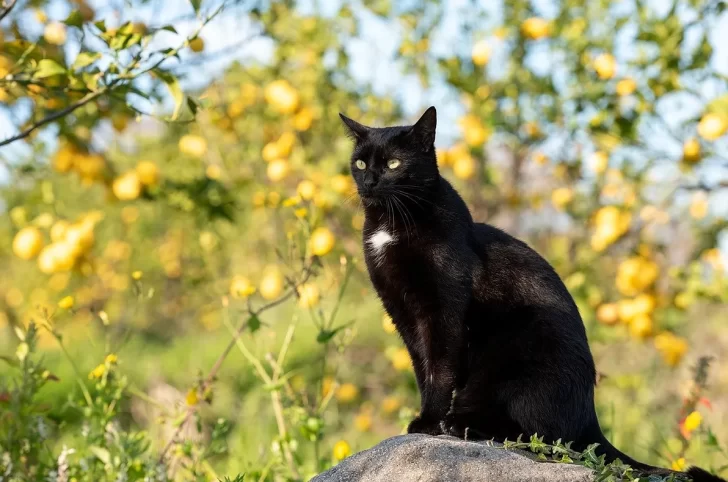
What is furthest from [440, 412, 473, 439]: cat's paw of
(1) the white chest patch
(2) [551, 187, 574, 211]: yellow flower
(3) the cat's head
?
(2) [551, 187, 574, 211]: yellow flower

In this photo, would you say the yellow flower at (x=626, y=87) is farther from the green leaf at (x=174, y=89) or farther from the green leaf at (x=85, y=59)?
the green leaf at (x=85, y=59)

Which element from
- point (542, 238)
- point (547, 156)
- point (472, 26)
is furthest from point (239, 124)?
point (542, 238)

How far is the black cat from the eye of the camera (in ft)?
8.34

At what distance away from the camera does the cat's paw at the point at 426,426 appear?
2.64 meters

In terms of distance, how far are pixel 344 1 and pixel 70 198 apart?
475 cm

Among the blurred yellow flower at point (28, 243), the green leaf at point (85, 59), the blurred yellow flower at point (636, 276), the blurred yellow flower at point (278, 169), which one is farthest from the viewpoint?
the blurred yellow flower at point (278, 169)

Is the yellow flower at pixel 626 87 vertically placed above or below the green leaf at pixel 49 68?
above

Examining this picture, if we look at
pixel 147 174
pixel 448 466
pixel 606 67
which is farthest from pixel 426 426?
pixel 606 67

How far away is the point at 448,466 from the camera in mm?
2127

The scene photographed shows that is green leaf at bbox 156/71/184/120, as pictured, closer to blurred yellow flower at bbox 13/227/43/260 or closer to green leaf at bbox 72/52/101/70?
green leaf at bbox 72/52/101/70

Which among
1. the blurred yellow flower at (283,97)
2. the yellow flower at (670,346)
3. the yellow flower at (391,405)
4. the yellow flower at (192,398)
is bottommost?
the yellow flower at (391,405)

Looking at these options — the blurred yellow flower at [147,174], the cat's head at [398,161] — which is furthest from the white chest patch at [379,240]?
the blurred yellow flower at [147,174]

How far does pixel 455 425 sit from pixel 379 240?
2.26 feet

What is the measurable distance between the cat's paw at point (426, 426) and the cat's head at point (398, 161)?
78 centimetres
